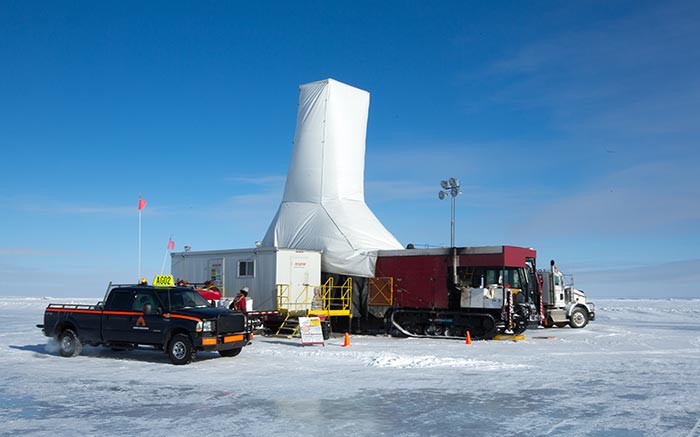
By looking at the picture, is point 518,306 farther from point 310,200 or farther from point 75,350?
point 75,350

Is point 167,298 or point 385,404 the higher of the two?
point 167,298

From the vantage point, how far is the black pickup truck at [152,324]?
52.6 ft

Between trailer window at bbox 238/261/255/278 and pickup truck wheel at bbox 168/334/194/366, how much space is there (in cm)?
1043

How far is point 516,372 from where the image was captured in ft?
49.4

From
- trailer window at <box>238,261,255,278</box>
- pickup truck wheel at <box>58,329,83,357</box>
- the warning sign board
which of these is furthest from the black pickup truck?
trailer window at <box>238,261,255,278</box>

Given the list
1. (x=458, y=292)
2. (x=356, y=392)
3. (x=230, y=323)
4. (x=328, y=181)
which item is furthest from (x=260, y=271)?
(x=356, y=392)

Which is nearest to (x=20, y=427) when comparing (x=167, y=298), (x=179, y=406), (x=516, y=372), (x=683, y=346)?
(x=179, y=406)

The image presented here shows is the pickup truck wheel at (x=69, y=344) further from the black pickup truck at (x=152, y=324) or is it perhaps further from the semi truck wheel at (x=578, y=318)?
the semi truck wheel at (x=578, y=318)

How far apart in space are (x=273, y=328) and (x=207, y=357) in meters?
8.50

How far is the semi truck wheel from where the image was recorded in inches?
1259

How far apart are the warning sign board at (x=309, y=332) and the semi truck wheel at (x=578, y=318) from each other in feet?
51.5

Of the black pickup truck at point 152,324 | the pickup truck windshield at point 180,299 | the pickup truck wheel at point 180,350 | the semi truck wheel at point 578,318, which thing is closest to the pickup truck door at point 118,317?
the black pickup truck at point 152,324

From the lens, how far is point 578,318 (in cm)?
3219

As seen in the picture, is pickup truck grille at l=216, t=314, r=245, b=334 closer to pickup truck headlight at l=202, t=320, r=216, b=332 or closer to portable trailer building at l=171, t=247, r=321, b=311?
pickup truck headlight at l=202, t=320, r=216, b=332
